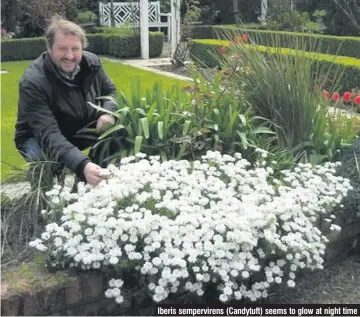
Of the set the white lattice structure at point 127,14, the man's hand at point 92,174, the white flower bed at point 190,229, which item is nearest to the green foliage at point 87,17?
the white lattice structure at point 127,14

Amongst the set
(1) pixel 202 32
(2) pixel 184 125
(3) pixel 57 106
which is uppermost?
(3) pixel 57 106

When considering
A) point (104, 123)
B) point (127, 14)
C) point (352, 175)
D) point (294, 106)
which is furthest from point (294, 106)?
point (127, 14)

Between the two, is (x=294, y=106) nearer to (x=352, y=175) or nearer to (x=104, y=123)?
(x=352, y=175)

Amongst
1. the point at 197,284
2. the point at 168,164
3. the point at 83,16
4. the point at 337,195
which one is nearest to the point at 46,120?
the point at 168,164

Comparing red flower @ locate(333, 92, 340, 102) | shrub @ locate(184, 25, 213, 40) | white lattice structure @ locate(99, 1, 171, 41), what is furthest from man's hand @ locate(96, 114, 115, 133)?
shrub @ locate(184, 25, 213, 40)

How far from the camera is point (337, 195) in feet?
11.1

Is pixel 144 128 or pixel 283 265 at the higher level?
pixel 144 128

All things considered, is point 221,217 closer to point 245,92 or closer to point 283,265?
point 283,265

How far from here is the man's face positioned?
3.34 metres

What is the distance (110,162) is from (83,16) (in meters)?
20.1

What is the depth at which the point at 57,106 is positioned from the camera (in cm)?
343

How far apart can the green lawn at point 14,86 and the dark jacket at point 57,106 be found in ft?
1.48
